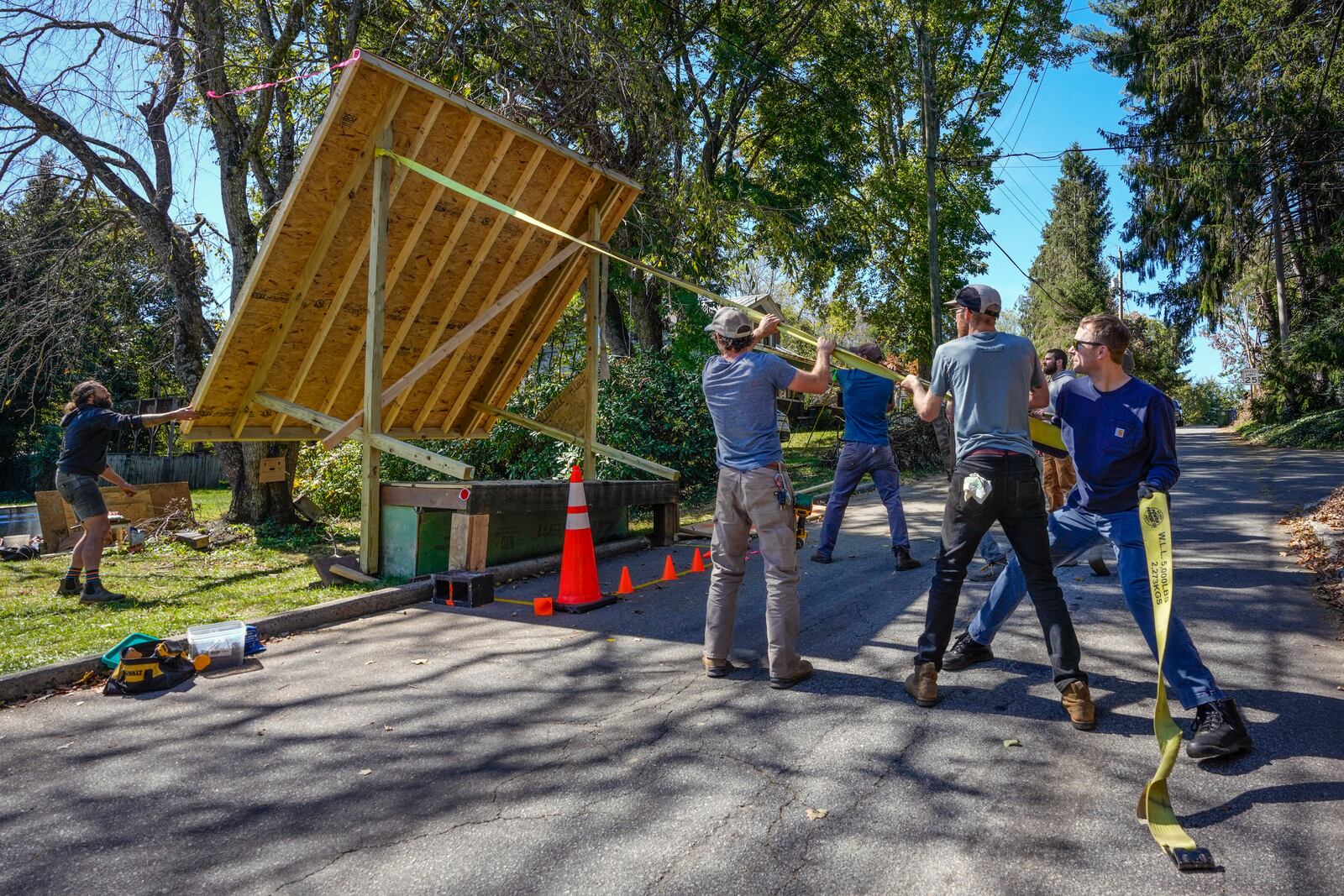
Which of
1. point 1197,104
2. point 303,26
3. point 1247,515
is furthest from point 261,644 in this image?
point 1197,104

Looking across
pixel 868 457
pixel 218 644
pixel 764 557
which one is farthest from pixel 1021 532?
pixel 218 644

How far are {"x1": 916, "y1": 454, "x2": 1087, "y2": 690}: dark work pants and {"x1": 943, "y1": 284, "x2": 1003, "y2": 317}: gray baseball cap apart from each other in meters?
0.76

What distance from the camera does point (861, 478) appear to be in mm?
7961

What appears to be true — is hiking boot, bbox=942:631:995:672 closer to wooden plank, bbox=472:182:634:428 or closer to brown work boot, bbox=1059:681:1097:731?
brown work boot, bbox=1059:681:1097:731

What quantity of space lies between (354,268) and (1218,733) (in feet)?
25.0

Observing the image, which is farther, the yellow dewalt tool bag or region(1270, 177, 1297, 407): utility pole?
region(1270, 177, 1297, 407): utility pole

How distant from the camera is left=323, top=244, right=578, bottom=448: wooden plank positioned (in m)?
7.64

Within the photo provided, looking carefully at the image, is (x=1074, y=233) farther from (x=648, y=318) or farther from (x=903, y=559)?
(x=903, y=559)

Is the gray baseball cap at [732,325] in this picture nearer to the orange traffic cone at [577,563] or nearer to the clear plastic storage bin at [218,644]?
the orange traffic cone at [577,563]

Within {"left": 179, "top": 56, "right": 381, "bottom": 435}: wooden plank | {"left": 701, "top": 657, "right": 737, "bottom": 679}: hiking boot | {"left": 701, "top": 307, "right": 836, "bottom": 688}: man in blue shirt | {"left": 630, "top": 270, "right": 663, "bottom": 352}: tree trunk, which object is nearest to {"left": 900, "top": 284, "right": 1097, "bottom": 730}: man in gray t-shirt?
{"left": 701, "top": 307, "right": 836, "bottom": 688}: man in blue shirt

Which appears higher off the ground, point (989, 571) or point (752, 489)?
point (752, 489)

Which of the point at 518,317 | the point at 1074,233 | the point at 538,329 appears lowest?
the point at 538,329

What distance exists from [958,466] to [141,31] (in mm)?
10753

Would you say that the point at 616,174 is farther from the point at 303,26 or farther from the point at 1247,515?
the point at 1247,515
